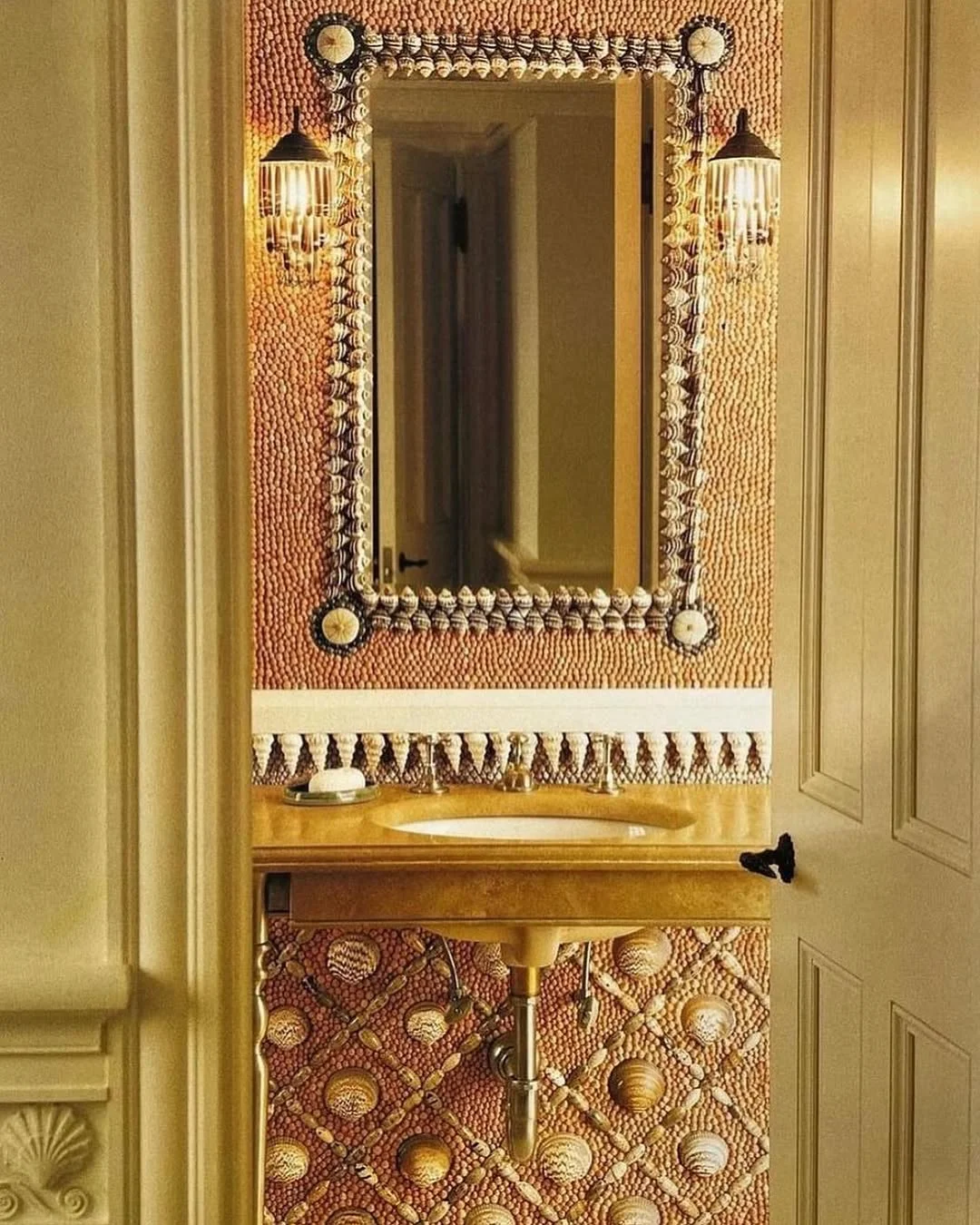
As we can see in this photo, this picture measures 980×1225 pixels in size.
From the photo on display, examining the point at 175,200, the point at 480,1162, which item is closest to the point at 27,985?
the point at 175,200

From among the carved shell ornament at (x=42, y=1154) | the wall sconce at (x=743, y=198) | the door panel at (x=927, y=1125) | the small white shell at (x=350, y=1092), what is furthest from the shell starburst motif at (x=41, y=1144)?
the wall sconce at (x=743, y=198)

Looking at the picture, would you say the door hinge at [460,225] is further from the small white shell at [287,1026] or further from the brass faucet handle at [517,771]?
the small white shell at [287,1026]

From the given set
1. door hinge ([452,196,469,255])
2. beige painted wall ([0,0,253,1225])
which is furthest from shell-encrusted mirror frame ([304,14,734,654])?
beige painted wall ([0,0,253,1225])

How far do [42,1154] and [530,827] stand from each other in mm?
1410

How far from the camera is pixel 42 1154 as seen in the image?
143cm

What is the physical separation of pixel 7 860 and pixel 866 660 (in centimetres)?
96

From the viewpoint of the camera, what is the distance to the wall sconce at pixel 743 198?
2.80m

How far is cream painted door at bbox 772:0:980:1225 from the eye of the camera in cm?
159

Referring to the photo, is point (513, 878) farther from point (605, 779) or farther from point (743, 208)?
point (743, 208)

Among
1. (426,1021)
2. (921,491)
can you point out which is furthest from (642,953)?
(921,491)

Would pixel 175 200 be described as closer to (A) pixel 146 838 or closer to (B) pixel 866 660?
(A) pixel 146 838

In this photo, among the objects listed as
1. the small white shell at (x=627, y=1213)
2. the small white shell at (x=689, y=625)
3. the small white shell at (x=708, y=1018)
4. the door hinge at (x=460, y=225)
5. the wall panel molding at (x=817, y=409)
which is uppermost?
the door hinge at (x=460, y=225)

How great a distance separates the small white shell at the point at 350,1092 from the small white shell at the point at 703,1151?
0.58m

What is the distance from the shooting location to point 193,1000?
146 cm
